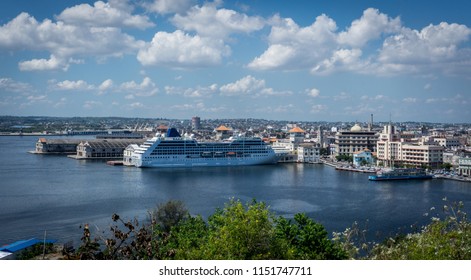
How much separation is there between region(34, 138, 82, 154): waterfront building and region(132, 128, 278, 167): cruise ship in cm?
436

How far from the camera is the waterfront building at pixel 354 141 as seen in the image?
1579 centimetres

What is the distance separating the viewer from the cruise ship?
40.9 ft

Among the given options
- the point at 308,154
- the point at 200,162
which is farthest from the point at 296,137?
the point at 200,162

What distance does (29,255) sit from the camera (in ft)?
11.6

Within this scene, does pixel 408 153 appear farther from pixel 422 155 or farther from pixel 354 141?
pixel 354 141

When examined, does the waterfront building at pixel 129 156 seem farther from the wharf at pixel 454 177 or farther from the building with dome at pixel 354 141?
the wharf at pixel 454 177

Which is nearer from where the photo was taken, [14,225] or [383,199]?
[14,225]

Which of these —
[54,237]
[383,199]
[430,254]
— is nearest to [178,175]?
[383,199]

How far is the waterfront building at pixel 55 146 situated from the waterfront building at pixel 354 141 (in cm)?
779

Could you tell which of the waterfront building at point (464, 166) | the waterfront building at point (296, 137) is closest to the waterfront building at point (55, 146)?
the waterfront building at point (296, 137)

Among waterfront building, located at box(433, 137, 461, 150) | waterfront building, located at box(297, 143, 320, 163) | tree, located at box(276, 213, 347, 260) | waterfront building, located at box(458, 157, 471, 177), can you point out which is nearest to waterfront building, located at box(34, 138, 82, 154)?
waterfront building, located at box(297, 143, 320, 163)

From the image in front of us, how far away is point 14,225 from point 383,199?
15.3 ft

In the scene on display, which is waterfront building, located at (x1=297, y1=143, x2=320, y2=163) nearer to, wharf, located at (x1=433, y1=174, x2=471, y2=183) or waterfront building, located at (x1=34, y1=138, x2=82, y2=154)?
wharf, located at (x1=433, y1=174, x2=471, y2=183)
